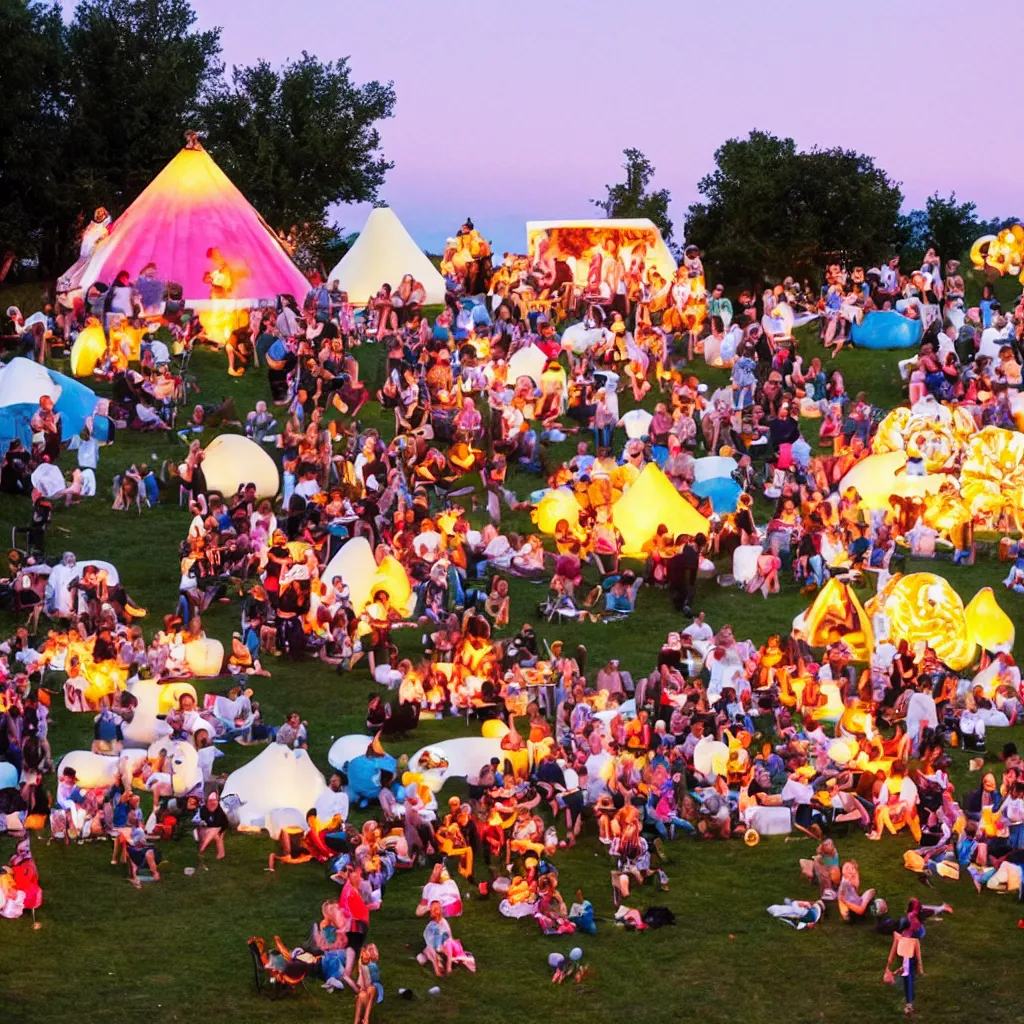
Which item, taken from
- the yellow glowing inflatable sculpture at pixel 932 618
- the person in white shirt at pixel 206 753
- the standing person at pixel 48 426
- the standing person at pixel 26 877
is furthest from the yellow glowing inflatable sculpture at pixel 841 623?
the standing person at pixel 48 426

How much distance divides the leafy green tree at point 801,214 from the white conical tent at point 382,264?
15.9 m

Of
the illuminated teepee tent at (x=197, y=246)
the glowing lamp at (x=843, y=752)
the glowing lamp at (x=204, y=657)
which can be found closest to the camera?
the glowing lamp at (x=843, y=752)

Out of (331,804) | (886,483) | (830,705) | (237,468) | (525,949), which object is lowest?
(525,949)

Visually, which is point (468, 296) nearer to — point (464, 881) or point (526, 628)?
point (526, 628)

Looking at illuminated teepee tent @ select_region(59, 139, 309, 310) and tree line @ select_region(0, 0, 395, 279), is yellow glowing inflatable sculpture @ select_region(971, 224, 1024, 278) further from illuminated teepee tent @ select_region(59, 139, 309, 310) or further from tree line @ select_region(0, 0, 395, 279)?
tree line @ select_region(0, 0, 395, 279)

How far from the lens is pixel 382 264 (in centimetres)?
5159

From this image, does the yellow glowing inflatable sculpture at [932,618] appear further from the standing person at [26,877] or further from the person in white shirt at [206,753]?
the standing person at [26,877]

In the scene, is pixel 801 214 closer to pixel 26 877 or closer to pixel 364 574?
pixel 364 574

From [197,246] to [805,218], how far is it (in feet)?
75.7

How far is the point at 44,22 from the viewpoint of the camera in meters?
61.2

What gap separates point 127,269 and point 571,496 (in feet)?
46.1

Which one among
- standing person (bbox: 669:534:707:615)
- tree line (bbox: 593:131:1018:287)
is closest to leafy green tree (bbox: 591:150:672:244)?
tree line (bbox: 593:131:1018:287)

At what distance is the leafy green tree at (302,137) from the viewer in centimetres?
6475

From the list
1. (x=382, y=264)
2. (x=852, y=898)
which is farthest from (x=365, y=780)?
(x=382, y=264)
